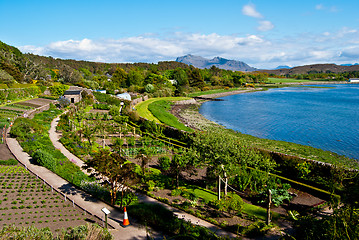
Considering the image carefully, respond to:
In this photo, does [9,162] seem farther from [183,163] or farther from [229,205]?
[229,205]

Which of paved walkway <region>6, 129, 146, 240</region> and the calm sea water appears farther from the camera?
the calm sea water

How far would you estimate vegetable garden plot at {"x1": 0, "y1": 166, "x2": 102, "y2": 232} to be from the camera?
41.8ft

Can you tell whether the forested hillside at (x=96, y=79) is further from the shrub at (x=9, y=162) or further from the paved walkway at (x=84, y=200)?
the paved walkway at (x=84, y=200)

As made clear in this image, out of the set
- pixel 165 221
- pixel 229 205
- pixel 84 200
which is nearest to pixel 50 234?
pixel 165 221

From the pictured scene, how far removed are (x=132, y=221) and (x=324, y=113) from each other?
59.7 meters

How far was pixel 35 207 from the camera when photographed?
14312 millimetres

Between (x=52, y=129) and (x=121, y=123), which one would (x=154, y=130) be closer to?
(x=121, y=123)

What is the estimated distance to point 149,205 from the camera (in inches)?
580

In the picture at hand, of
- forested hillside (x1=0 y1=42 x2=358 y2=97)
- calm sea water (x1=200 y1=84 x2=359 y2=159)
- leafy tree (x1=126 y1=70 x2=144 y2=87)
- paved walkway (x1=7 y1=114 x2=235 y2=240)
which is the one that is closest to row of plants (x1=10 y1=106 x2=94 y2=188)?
paved walkway (x1=7 y1=114 x2=235 y2=240)

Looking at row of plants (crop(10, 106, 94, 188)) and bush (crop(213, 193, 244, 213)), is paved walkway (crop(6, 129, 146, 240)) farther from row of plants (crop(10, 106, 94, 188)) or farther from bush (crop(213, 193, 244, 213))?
bush (crop(213, 193, 244, 213))

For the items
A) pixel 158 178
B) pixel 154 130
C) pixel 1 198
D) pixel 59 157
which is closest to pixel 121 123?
pixel 154 130

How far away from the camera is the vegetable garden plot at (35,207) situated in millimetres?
12742

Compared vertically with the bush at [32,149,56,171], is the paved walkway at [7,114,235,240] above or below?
below

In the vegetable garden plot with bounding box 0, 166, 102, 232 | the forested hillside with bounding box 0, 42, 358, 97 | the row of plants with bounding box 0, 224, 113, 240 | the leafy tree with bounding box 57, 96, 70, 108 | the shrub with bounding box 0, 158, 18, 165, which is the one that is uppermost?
the forested hillside with bounding box 0, 42, 358, 97
